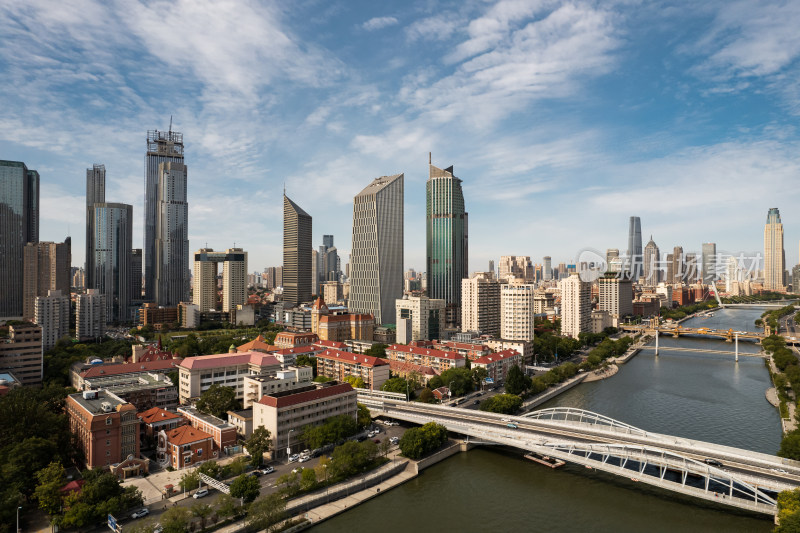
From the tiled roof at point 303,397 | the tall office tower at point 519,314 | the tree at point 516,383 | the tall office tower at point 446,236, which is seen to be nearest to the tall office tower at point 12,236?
the tall office tower at point 446,236

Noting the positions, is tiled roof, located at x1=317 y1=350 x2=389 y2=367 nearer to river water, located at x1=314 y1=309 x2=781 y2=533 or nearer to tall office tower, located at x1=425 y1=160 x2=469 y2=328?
river water, located at x1=314 y1=309 x2=781 y2=533

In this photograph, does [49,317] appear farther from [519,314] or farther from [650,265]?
[650,265]

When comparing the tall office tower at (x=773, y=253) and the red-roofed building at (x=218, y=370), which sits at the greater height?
the tall office tower at (x=773, y=253)

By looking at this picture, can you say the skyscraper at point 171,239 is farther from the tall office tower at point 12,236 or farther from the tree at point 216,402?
the tree at point 216,402

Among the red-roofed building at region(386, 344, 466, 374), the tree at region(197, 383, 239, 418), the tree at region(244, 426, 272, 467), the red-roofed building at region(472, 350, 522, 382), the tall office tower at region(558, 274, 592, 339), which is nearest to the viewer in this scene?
the tree at region(244, 426, 272, 467)

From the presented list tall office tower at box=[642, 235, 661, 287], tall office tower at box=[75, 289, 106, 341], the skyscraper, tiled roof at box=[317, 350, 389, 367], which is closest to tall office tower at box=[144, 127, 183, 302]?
the skyscraper
